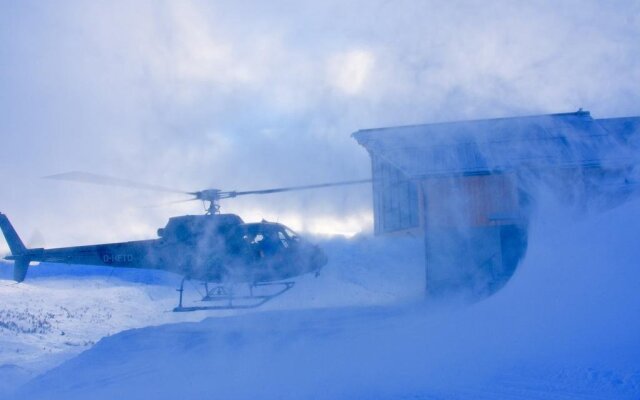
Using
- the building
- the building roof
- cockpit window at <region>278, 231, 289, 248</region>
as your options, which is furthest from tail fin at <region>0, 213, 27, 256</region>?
the building roof

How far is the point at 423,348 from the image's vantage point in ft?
25.9

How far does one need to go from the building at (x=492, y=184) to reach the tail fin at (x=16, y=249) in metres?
10.5

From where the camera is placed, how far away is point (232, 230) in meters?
13.3

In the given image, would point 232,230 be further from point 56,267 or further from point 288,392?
point 56,267

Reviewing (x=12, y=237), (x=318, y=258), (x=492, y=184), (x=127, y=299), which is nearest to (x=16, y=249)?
(x=12, y=237)

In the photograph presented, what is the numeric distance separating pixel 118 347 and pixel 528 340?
8.70 meters

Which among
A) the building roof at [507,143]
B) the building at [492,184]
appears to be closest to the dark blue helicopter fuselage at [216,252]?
the building at [492,184]

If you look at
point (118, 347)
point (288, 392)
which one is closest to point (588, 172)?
point (288, 392)

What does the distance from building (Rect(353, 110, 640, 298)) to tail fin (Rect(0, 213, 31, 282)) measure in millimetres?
10468

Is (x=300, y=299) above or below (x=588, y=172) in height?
below

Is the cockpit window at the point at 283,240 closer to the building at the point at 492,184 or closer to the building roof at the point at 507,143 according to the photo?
the building at the point at 492,184

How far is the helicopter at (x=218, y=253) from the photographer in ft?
43.6

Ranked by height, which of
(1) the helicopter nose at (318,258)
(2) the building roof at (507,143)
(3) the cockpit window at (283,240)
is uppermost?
(2) the building roof at (507,143)

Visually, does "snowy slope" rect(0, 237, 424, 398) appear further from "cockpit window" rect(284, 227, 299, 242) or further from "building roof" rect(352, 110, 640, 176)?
"building roof" rect(352, 110, 640, 176)
